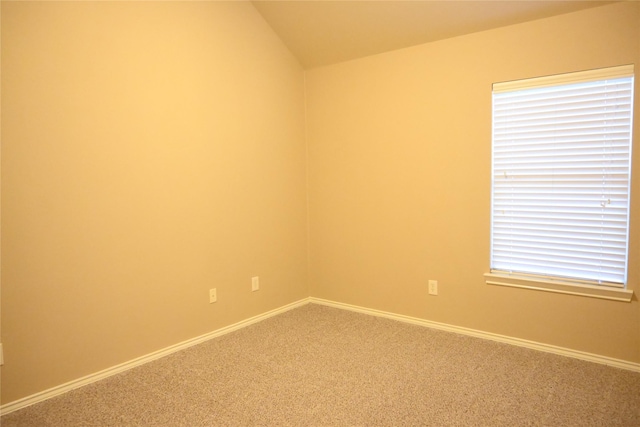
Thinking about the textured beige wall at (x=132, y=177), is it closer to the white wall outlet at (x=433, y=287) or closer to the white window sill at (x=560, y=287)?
the white wall outlet at (x=433, y=287)

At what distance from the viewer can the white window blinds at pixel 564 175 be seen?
245 cm

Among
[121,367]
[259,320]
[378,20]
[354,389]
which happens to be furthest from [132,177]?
[378,20]

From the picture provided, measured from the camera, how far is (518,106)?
2770 millimetres

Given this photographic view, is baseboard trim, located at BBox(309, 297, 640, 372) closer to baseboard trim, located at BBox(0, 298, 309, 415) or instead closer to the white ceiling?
baseboard trim, located at BBox(0, 298, 309, 415)

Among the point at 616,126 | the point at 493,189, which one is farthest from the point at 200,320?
the point at 616,126

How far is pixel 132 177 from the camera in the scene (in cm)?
256

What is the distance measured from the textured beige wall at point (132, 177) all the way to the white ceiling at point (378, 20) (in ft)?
0.73

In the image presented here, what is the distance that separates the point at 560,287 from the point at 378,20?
231 centimetres

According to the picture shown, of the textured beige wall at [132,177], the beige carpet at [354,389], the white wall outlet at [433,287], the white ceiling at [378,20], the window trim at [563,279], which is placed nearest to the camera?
the beige carpet at [354,389]

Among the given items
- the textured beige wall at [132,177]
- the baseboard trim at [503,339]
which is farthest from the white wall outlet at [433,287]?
the textured beige wall at [132,177]

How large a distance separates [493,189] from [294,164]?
178cm

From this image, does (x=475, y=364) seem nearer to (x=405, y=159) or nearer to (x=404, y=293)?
(x=404, y=293)

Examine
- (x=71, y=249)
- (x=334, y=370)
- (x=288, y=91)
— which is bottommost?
(x=334, y=370)

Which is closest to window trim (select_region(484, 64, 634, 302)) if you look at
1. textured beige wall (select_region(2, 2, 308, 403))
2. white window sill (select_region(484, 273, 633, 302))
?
white window sill (select_region(484, 273, 633, 302))
